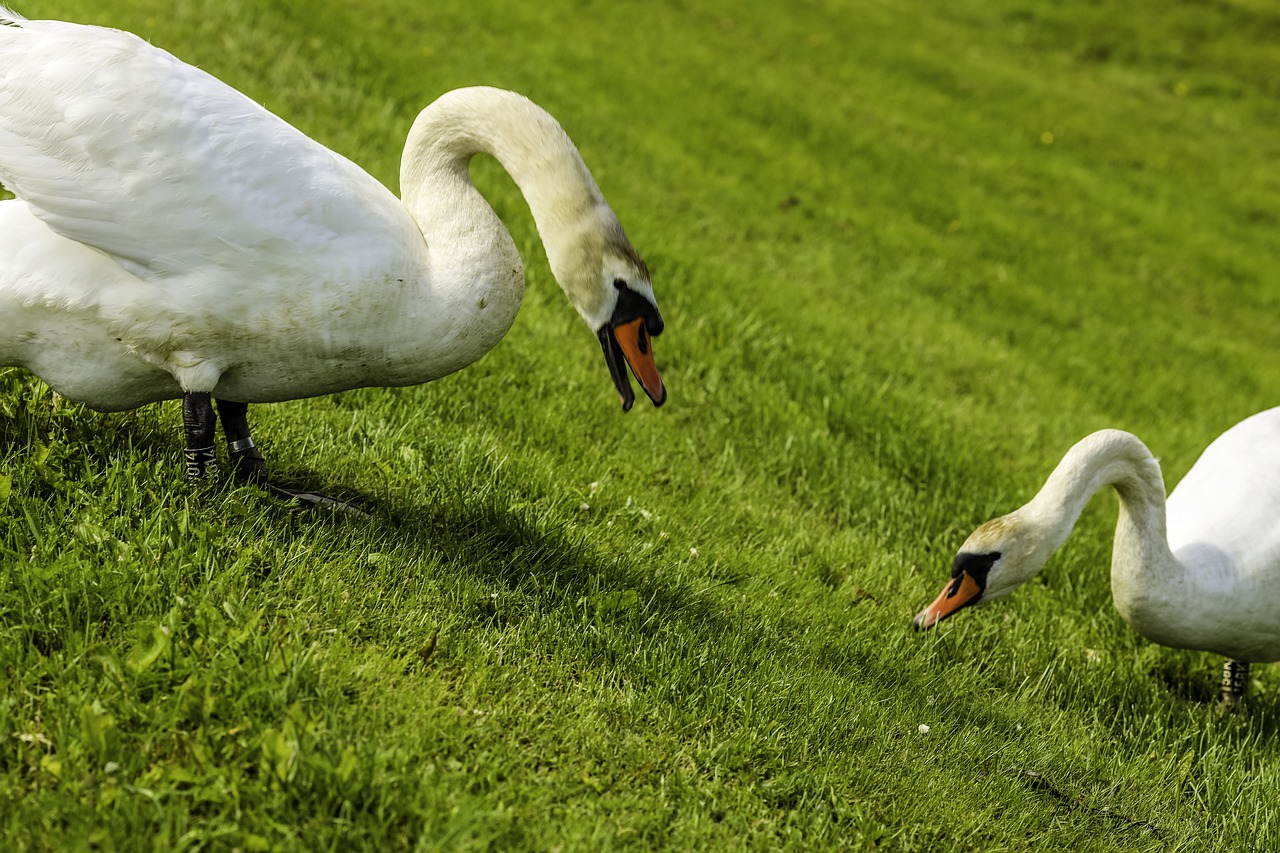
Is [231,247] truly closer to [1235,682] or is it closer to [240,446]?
[240,446]

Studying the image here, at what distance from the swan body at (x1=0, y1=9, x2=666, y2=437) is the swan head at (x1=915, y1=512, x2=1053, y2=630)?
2094 millimetres

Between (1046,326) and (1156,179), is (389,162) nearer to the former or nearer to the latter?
(1046,326)

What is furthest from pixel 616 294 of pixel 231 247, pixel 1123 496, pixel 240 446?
pixel 1123 496

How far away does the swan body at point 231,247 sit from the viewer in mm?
3361

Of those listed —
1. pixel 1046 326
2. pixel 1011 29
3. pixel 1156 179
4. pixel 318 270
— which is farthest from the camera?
pixel 1011 29

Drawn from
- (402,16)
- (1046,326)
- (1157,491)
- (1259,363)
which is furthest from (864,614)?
(402,16)

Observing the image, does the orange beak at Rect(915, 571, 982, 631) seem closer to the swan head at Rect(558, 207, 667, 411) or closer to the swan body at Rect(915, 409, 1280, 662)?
the swan body at Rect(915, 409, 1280, 662)

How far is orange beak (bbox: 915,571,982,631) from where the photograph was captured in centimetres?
488

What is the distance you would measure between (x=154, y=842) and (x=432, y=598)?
1.25 metres

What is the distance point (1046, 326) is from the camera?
10375 mm

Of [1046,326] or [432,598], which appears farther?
[1046,326]

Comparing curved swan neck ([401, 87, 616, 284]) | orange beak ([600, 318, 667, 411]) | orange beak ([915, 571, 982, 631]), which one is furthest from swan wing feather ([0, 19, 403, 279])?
orange beak ([915, 571, 982, 631])

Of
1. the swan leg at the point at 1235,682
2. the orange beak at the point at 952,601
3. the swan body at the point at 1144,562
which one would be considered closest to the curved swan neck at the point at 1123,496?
the swan body at the point at 1144,562

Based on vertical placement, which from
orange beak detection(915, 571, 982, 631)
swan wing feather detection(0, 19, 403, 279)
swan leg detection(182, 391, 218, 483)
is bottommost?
orange beak detection(915, 571, 982, 631)
